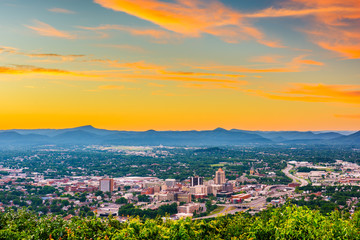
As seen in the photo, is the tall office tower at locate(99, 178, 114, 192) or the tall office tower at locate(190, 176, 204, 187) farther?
the tall office tower at locate(190, 176, 204, 187)

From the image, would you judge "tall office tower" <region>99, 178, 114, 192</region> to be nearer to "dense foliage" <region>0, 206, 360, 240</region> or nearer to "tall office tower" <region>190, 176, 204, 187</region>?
"tall office tower" <region>190, 176, 204, 187</region>

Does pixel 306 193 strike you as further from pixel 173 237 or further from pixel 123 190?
pixel 173 237

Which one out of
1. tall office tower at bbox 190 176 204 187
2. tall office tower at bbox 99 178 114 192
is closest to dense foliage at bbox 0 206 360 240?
tall office tower at bbox 99 178 114 192

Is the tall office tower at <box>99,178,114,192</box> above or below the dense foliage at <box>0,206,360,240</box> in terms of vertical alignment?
below

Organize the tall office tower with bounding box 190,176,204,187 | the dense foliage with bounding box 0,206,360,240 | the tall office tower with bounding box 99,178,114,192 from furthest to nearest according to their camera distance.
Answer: the tall office tower with bounding box 190,176,204,187 < the tall office tower with bounding box 99,178,114,192 < the dense foliage with bounding box 0,206,360,240

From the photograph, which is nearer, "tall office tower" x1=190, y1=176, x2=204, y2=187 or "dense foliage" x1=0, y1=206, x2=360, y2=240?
"dense foliage" x1=0, y1=206, x2=360, y2=240

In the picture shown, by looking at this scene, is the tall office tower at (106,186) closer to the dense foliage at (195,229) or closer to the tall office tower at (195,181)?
the tall office tower at (195,181)

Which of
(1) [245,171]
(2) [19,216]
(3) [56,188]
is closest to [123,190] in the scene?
(3) [56,188]

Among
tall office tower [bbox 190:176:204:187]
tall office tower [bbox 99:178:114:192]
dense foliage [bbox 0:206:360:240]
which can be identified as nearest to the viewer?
dense foliage [bbox 0:206:360:240]
